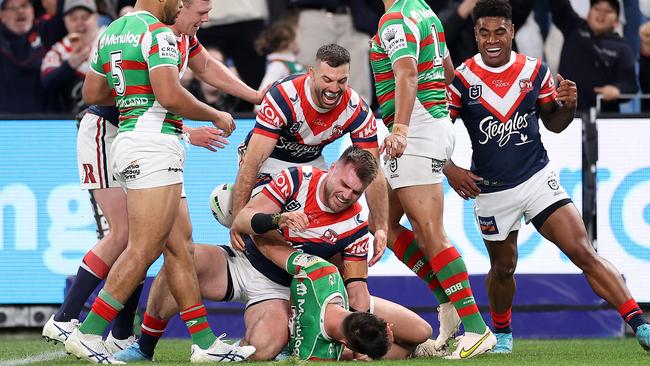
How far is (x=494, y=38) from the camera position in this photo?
27.9 feet

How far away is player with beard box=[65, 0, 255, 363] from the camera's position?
7.34 meters

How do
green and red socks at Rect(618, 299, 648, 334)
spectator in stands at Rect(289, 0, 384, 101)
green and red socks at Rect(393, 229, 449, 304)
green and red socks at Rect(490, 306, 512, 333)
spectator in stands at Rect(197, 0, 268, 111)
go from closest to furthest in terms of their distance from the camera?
green and red socks at Rect(618, 299, 648, 334) < green and red socks at Rect(393, 229, 449, 304) < green and red socks at Rect(490, 306, 512, 333) < spectator in stands at Rect(289, 0, 384, 101) < spectator in stands at Rect(197, 0, 268, 111)

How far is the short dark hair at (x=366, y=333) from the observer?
23.5 feet

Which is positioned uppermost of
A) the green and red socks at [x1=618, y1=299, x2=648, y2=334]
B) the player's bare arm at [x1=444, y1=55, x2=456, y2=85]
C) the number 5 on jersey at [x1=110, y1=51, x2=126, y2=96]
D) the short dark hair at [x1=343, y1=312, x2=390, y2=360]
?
the number 5 on jersey at [x1=110, y1=51, x2=126, y2=96]

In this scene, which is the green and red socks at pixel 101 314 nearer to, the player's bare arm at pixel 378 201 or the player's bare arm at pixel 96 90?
the player's bare arm at pixel 96 90

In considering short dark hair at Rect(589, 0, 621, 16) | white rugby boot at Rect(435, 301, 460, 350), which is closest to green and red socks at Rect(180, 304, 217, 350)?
white rugby boot at Rect(435, 301, 460, 350)

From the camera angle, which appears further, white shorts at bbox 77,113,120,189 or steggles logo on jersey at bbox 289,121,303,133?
white shorts at bbox 77,113,120,189

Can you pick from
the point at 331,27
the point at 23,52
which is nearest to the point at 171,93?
the point at 331,27

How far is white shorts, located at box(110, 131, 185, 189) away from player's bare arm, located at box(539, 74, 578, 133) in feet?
8.79

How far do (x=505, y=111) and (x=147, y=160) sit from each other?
2.64 meters

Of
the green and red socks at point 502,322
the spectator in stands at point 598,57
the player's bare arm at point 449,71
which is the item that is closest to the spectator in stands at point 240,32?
the spectator in stands at point 598,57

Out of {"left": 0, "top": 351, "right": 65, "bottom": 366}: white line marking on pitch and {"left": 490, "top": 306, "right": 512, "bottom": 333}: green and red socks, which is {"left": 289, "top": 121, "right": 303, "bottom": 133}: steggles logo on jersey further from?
{"left": 0, "top": 351, "right": 65, "bottom": 366}: white line marking on pitch

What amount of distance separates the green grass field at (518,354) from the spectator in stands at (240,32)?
10.5 feet

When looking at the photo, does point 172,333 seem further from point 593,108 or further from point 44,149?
point 593,108
